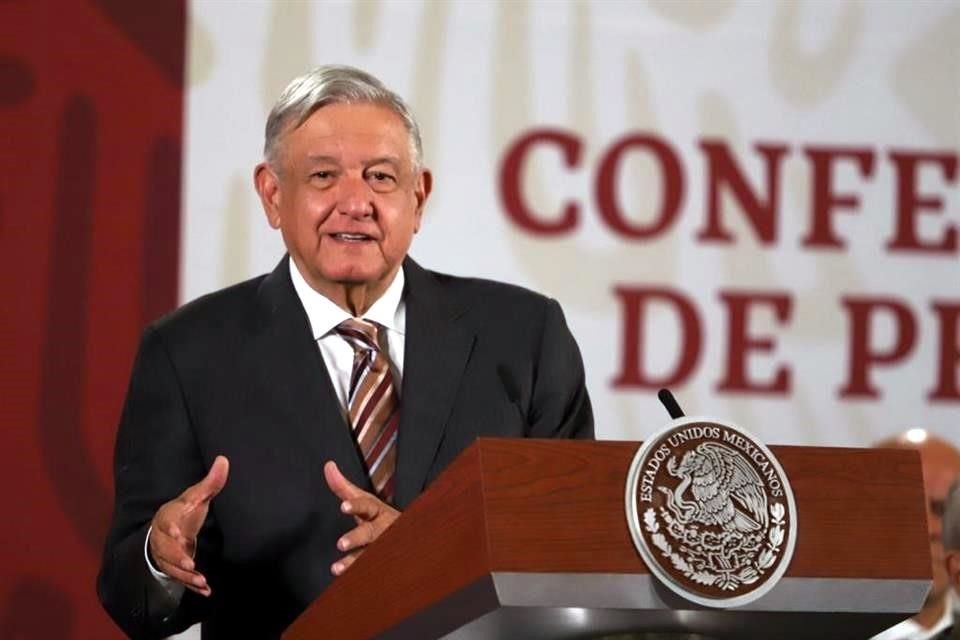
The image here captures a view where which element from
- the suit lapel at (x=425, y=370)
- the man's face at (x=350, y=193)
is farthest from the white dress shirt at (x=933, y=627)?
the man's face at (x=350, y=193)

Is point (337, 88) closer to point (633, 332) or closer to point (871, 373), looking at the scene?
point (633, 332)

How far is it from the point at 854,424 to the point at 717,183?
0.52 m

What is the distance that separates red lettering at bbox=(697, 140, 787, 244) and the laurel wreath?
2.02 meters

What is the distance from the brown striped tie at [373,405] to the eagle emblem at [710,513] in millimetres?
776

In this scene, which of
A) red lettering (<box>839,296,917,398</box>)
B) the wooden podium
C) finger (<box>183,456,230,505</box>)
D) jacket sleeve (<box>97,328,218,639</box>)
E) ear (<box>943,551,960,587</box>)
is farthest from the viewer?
red lettering (<box>839,296,917,398</box>)

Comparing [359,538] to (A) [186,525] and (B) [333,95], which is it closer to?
(A) [186,525]

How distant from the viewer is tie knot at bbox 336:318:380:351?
208cm

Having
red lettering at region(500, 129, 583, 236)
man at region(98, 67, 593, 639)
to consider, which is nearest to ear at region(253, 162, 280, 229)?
man at region(98, 67, 593, 639)

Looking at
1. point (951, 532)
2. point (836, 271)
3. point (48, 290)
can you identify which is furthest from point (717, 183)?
point (48, 290)

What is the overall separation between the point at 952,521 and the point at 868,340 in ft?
2.03

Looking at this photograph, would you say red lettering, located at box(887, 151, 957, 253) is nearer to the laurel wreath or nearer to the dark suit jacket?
the dark suit jacket

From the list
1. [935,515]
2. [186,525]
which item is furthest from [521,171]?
[186,525]

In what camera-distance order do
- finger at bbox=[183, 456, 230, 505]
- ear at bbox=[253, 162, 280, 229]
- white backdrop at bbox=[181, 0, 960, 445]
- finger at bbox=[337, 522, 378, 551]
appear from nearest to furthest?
finger at bbox=[337, 522, 378, 551]
finger at bbox=[183, 456, 230, 505]
ear at bbox=[253, 162, 280, 229]
white backdrop at bbox=[181, 0, 960, 445]

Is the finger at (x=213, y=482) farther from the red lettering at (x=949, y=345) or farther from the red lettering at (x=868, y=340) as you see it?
the red lettering at (x=949, y=345)
